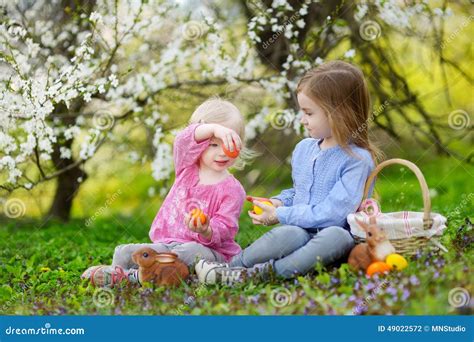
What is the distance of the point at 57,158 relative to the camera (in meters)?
5.37

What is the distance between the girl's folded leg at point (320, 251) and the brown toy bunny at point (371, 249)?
61mm

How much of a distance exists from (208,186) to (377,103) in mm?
2093

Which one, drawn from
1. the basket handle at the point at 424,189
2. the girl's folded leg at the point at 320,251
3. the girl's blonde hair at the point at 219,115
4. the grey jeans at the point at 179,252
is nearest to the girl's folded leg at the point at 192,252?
the grey jeans at the point at 179,252

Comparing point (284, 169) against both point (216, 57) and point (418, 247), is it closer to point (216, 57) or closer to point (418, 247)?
point (216, 57)

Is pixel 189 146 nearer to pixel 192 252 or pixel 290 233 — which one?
pixel 192 252

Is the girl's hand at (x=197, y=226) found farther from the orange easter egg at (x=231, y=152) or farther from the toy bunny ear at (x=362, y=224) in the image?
the toy bunny ear at (x=362, y=224)

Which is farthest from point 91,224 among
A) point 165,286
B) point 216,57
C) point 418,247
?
point 418,247

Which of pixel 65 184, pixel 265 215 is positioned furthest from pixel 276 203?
pixel 65 184

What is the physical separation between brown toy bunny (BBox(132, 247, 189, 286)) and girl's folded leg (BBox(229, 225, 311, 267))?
270mm

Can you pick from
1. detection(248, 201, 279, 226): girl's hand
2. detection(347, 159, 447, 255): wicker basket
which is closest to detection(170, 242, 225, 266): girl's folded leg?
detection(248, 201, 279, 226): girl's hand

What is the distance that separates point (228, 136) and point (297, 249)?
0.53 m

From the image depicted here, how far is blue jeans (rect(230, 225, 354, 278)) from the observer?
307 centimetres

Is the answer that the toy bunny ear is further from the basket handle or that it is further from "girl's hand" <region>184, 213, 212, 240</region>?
"girl's hand" <region>184, 213, 212, 240</region>

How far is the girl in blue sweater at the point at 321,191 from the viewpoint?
10.2 ft
